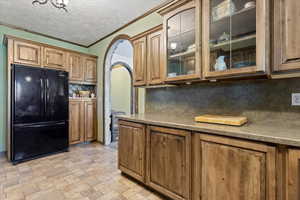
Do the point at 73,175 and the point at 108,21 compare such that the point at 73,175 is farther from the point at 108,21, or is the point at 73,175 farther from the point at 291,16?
the point at 291,16

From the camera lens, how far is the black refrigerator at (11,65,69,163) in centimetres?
272

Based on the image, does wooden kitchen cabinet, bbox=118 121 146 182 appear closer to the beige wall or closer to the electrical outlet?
the electrical outlet

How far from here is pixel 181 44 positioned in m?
2.02

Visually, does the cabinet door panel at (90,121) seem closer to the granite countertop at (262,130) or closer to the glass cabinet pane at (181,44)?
the granite countertop at (262,130)

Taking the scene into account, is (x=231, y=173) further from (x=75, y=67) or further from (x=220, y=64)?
(x=75, y=67)

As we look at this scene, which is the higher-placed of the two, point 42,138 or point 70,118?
point 70,118

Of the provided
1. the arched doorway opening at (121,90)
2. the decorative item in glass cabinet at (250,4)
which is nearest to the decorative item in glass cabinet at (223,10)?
the decorative item in glass cabinet at (250,4)

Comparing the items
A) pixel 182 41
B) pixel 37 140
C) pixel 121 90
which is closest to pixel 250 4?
pixel 182 41

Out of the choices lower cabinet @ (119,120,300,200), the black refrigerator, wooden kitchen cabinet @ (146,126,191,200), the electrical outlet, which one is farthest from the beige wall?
the electrical outlet

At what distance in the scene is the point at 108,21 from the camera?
321cm

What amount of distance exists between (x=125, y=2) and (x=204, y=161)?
8.72ft

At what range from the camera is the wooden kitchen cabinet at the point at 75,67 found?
12.2 feet

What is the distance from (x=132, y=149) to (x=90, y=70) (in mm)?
2799

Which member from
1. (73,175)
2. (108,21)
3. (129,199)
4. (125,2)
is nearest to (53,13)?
(108,21)
